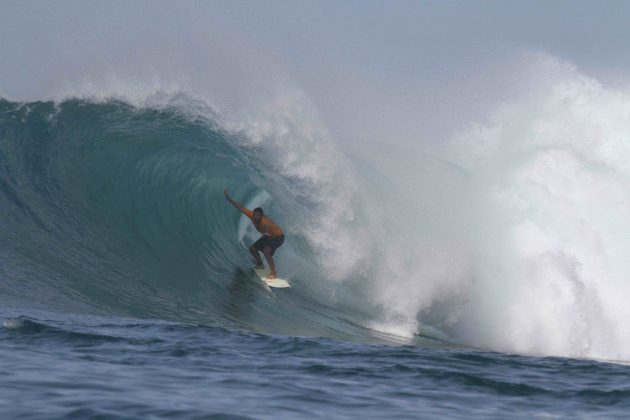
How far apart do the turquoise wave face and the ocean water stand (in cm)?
4

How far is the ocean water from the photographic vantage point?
20.3 feet

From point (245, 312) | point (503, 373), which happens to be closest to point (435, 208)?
point (245, 312)

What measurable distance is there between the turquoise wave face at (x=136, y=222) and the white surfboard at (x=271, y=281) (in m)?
0.15

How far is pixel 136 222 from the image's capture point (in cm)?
1334

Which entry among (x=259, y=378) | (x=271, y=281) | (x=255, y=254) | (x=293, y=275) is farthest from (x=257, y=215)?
(x=259, y=378)

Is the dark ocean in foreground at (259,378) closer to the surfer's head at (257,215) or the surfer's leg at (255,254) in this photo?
the surfer's head at (257,215)

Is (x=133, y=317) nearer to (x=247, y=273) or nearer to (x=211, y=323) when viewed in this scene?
(x=211, y=323)

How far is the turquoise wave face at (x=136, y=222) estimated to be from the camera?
414 inches

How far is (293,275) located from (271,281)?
2.44 ft

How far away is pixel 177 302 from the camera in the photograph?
35.0ft

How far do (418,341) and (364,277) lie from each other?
7.98ft

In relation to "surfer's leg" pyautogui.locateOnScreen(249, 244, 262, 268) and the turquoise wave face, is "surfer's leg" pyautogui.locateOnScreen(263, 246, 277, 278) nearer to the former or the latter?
"surfer's leg" pyautogui.locateOnScreen(249, 244, 262, 268)

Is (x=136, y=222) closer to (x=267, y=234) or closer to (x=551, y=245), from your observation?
(x=267, y=234)

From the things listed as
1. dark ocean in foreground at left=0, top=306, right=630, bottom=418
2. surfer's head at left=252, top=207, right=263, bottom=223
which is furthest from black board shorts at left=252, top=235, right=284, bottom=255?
dark ocean in foreground at left=0, top=306, right=630, bottom=418
